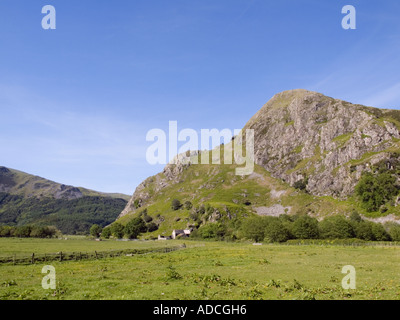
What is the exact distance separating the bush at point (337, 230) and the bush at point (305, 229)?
3.51 meters

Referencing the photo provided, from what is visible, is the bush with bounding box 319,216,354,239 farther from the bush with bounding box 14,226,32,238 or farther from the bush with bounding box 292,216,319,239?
the bush with bounding box 14,226,32,238

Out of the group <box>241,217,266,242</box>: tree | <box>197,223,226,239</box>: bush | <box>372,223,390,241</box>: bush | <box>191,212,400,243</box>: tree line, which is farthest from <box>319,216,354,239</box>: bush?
<box>197,223,226,239</box>: bush

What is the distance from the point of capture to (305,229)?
137625 mm

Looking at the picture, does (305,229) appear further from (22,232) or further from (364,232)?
(22,232)

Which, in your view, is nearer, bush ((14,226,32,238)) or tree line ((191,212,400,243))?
tree line ((191,212,400,243))

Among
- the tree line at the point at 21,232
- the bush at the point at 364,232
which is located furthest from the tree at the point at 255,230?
the tree line at the point at 21,232

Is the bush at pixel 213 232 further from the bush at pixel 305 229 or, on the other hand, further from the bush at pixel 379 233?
the bush at pixel 379 233

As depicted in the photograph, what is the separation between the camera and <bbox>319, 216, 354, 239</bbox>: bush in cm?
13206

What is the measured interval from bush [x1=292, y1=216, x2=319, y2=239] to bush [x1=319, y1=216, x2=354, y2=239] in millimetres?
3510

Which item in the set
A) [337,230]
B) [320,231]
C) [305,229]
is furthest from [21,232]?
[337,230]

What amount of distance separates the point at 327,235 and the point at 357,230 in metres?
13.5

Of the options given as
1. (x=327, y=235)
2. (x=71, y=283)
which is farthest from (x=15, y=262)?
(x=327, y=235)
